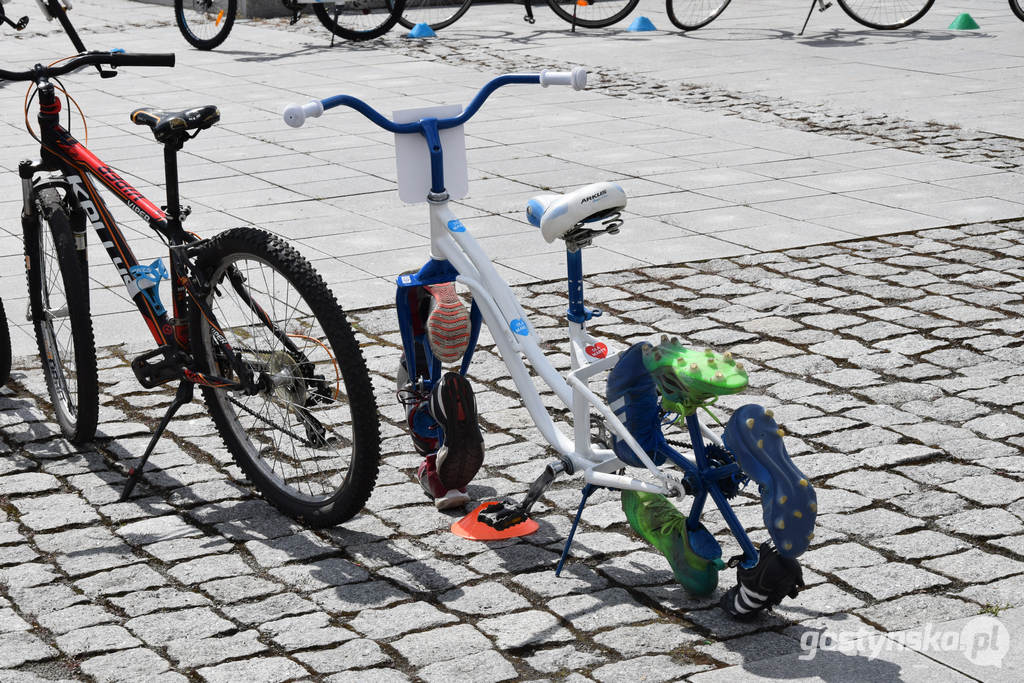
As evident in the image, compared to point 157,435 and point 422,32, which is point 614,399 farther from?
point 422,32

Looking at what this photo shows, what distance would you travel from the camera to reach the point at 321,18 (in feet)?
46.8

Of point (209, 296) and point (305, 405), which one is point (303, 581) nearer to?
point (305, 405)

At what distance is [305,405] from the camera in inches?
166

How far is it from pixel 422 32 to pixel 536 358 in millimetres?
11794

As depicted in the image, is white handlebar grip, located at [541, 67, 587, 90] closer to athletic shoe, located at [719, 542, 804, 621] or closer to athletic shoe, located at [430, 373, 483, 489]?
athletic shoe, located at [430, 373, 483, 489]

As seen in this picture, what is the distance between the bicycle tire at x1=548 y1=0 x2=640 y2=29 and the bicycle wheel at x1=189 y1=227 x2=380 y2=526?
37.2 ft

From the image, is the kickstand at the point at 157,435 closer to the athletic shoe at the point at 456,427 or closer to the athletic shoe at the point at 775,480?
the athletic shoe at the point at 456,427

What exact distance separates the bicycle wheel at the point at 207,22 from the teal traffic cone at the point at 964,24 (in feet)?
24.6

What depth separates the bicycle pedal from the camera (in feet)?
14.5

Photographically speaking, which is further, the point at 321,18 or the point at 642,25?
the point at 642,25

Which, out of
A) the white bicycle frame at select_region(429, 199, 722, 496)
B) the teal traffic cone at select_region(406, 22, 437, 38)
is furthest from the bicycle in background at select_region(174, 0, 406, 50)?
the white bicycle frame at select_region(429, 199, 722, 496)

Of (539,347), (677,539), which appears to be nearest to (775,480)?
(677,539)

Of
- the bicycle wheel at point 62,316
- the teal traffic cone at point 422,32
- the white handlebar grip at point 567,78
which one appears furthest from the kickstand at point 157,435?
the teal traffic cone at point 422,32

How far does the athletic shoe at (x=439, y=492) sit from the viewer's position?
4262 millimetres
